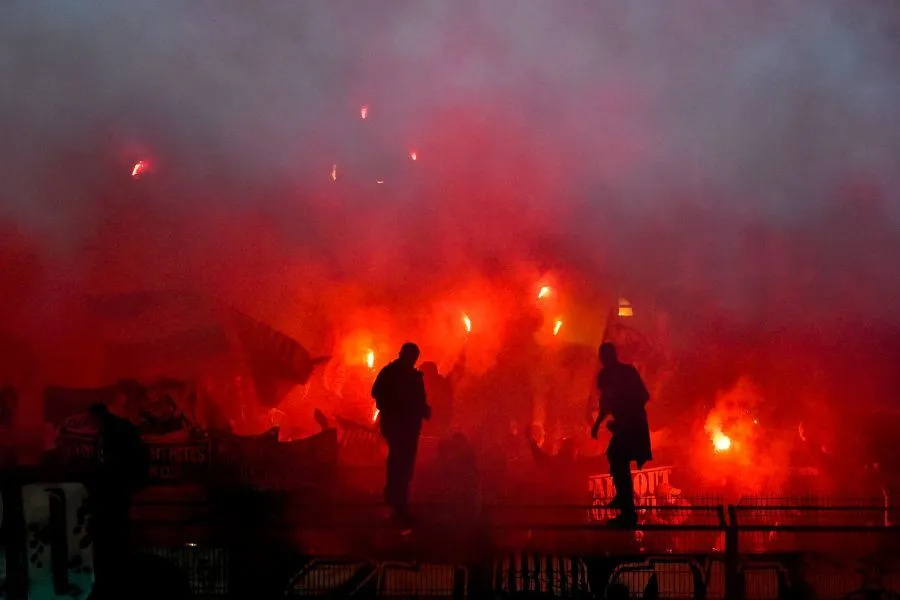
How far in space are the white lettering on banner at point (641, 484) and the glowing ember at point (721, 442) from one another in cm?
180

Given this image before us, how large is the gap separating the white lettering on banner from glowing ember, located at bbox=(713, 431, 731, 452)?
180cm

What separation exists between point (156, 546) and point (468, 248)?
483 inches

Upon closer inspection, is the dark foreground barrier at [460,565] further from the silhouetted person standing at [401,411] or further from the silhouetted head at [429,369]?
the silhouetted head at [429,369]

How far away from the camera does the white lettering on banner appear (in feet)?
41.9

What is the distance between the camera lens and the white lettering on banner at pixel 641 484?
1278 centimetres

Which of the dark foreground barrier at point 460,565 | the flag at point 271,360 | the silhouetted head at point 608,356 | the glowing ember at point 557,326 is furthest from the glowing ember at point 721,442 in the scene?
the silhouetted head at point 608,356

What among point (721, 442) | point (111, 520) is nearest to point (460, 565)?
point (111, 520)

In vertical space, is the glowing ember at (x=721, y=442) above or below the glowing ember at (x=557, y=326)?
below

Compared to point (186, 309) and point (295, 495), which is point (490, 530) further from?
point (186, 309)

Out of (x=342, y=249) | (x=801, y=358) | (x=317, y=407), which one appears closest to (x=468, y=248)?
(x=342, y=249)

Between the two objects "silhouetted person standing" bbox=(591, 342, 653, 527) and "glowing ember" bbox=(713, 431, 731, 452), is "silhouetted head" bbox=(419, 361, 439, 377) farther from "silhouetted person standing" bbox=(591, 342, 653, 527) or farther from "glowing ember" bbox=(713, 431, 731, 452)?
"silhouetted person standing" bbox=(591, 342, 653, 527)

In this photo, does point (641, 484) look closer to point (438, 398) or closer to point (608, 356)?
point (438, 398)

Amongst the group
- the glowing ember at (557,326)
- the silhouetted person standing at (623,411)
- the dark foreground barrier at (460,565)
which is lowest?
the dark foreground barrier at (460,565)

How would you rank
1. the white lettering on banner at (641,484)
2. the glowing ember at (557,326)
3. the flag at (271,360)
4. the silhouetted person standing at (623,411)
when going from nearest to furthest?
1. the silhouetted person standing at (623,411)
2. the white lettering on banner at (641,484)
3. the flag at (271,360)
4. the glowing ember at (557,326)
